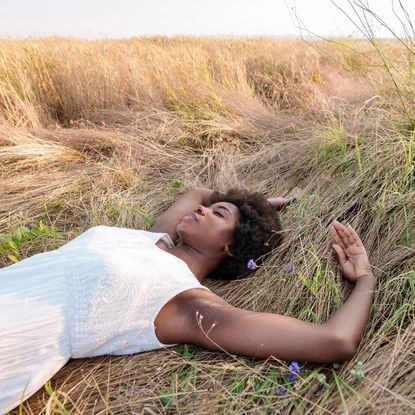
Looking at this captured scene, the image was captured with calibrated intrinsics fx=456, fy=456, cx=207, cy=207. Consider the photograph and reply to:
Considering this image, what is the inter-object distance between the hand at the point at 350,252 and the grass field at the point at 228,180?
65mm

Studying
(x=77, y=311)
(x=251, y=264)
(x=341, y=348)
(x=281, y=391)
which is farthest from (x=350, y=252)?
(x=77, y=311)

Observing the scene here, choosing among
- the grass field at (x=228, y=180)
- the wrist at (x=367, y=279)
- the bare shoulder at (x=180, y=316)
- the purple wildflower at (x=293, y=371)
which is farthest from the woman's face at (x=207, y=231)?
the purple wildflower at (x=293, y=371)

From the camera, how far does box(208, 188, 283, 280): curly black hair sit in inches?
84.1

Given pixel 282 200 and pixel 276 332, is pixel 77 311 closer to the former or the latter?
pixel 276 332

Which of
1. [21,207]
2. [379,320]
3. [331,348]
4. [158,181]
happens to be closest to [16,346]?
[331,348]

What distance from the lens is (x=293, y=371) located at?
1479mm

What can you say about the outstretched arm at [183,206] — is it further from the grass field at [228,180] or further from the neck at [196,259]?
the neck at [196,259]

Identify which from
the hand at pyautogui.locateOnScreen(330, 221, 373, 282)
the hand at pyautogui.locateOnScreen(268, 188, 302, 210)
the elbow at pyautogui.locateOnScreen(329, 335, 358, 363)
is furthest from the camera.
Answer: the hand at pyautogui.locateOnScreen(268, 188, 302, 210)

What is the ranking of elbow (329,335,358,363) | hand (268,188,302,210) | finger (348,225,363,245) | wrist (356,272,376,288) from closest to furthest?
elbow (329,335,358,363) < wrist (356,272,376,288) < finger (348,225,363,245) < hand (268,188,302,210)

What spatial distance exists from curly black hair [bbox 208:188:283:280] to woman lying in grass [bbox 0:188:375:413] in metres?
0.44

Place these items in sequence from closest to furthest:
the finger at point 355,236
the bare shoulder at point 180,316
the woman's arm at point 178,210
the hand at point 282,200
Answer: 1. the bare shoulder at point 180,316
2. the finger at point 355,236
3. the woman's arm at point 178,210
4. the hand at point 282,200

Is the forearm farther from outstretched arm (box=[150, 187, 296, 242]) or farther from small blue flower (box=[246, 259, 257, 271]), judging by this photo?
outstretched arm (box=[150, 187, 296, 242])

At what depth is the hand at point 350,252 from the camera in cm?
188

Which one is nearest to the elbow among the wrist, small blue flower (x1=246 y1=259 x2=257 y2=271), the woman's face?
the wrist
